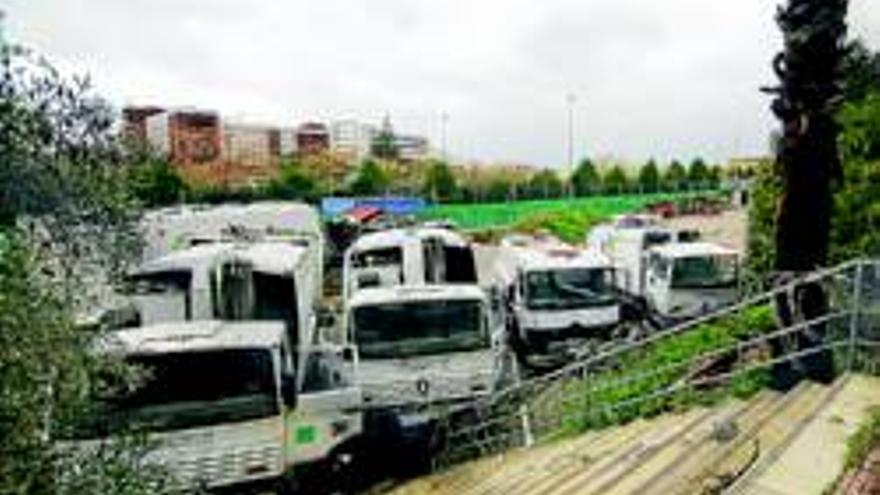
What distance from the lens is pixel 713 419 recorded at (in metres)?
11.5

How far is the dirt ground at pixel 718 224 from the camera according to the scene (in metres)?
56.0

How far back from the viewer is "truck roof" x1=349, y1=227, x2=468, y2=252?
79.0 ft

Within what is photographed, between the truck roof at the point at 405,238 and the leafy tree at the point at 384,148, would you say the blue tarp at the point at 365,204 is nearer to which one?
the truck roof at the point at 405,238

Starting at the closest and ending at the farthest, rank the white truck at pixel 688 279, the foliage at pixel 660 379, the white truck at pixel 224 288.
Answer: the foliage at pixel 660 379, the white truck at pixel 224 288, the white truck at pixel 688 279

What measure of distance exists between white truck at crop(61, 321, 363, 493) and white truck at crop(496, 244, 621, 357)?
33.6 ft

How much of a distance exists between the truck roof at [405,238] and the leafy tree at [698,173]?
91.5 m

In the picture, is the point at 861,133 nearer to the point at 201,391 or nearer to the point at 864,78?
the point at 864,78

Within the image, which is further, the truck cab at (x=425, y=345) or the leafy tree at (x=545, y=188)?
the leafy tree at (x=545, y=188)

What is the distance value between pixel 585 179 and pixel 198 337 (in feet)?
304

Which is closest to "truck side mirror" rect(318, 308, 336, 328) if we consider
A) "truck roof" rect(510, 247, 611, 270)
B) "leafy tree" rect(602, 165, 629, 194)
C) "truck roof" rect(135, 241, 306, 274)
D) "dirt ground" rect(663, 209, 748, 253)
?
"truck roof" rect(135, 241, 306, 274)

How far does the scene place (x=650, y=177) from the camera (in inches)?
4333

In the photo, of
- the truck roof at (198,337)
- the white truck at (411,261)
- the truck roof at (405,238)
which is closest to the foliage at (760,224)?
the white truck at (411,261)

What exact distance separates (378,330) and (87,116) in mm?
9366

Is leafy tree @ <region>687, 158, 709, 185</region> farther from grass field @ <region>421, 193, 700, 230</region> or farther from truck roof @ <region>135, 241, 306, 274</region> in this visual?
truck roof @ <region>135, 241, 306, 274</region>
